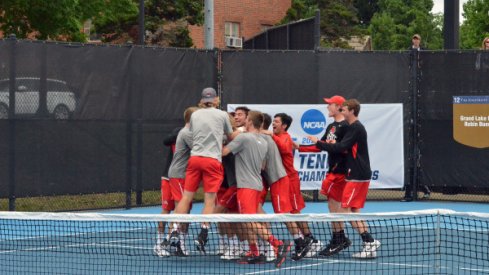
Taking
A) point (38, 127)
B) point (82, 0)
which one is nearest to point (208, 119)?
point (38, 127)

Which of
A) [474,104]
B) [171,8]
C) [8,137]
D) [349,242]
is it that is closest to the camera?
[349,242]

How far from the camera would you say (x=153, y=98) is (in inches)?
614

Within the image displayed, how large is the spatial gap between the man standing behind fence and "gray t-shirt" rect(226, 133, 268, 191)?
26 centimetres

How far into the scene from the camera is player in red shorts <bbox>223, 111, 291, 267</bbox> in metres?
10.4

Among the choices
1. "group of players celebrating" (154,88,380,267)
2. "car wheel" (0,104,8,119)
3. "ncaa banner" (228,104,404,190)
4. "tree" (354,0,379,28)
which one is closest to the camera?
"group of players celebrating" (154,88,380,267)

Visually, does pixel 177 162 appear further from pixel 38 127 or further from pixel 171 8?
pixel 171 8

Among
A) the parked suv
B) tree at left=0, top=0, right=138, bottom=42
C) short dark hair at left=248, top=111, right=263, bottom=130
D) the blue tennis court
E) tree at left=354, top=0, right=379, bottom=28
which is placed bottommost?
the blue tennis court

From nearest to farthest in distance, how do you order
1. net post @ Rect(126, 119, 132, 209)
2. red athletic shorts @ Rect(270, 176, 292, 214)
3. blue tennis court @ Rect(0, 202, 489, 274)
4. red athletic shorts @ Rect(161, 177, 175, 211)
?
blue tennis court @ Rect(0, 202, 489, 274)
red athletic shorts @ Rect(270, 176, 292, 214)
red athletic shorts @ Rect(161, 177, 175, 211)
net post @ Rect(126, 119, 132, 209)

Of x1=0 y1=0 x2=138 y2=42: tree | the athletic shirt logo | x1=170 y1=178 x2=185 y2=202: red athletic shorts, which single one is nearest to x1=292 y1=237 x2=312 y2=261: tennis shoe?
the athletic shirt logo

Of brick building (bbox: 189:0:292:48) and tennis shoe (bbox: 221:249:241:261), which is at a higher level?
brick building (bbox: 189:0:292:48)

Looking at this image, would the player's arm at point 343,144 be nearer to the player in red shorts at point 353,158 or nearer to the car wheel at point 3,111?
the player in red shorts at point 353,158

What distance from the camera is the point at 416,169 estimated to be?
54.7ft

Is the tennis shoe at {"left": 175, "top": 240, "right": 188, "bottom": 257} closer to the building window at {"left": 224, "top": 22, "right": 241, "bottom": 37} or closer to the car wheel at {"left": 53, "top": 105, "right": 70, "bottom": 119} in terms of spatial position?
the car wheel at {"left": 53, "top": 105, "right": 70, "bottom": 119}

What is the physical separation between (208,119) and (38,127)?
4.24 metres
